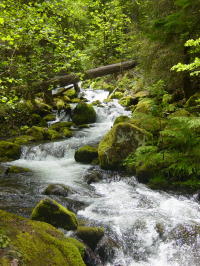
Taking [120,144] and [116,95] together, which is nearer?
[120,144]

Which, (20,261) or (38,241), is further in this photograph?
(38,241)

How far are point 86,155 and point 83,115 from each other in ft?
24.7

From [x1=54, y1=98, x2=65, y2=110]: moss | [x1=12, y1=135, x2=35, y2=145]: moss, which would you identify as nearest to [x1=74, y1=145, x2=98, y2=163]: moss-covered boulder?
[x1=12, y1=135, x2=35, y2=145]: moss

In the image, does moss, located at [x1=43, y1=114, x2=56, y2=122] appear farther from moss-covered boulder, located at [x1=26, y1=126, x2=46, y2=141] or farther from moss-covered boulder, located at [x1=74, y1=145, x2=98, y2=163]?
moss-covered boulder, located at [x1=74, y1=145, x2=98, y2=163]

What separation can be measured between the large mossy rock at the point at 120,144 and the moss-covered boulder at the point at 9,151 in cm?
472

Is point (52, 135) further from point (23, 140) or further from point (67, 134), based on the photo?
point (23, 140)

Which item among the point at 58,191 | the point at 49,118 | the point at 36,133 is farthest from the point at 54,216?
the point at 49,118

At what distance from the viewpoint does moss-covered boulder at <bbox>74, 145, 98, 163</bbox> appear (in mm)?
10906

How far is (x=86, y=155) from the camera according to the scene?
11.0 meters

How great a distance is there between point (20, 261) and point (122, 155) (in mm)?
6685

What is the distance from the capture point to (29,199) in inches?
279

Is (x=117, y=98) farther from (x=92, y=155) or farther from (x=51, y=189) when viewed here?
(x=51, y=189)

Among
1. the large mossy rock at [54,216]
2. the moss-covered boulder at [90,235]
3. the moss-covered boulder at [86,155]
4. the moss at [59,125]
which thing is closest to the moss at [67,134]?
the moss at [59,125]

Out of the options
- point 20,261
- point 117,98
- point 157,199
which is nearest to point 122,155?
point 157,199
